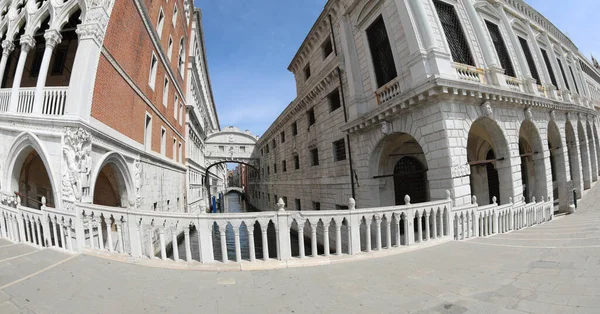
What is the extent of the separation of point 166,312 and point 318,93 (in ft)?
43.7

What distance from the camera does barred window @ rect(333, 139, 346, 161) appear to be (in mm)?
12663

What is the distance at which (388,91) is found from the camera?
31.4 feet

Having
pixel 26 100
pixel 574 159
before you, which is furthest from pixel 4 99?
pixel 574 159

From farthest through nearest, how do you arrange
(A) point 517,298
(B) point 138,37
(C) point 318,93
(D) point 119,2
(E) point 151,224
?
(C) point 318,93 → (B) point 138,37 → (D) point 119,2 → (E) point 151,224 → (A) point 517,298

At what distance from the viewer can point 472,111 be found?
27.0 ft

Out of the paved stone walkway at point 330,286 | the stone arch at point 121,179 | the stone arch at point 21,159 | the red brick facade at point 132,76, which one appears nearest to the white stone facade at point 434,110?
the paved stone walkway at point 330,286

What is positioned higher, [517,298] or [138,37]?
[138,37]

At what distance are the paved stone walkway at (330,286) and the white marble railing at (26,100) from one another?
4.58m

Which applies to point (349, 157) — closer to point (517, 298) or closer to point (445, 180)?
point (445, 180)

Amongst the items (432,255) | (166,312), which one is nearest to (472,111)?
(432,255)

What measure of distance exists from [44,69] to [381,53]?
11788 millimetres

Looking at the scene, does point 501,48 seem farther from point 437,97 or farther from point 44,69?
point 44,69

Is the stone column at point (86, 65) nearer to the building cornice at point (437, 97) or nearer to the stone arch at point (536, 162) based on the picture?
the building cornice at point (437, 97)

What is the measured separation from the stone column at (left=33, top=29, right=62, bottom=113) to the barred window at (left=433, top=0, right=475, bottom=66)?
1346cm
